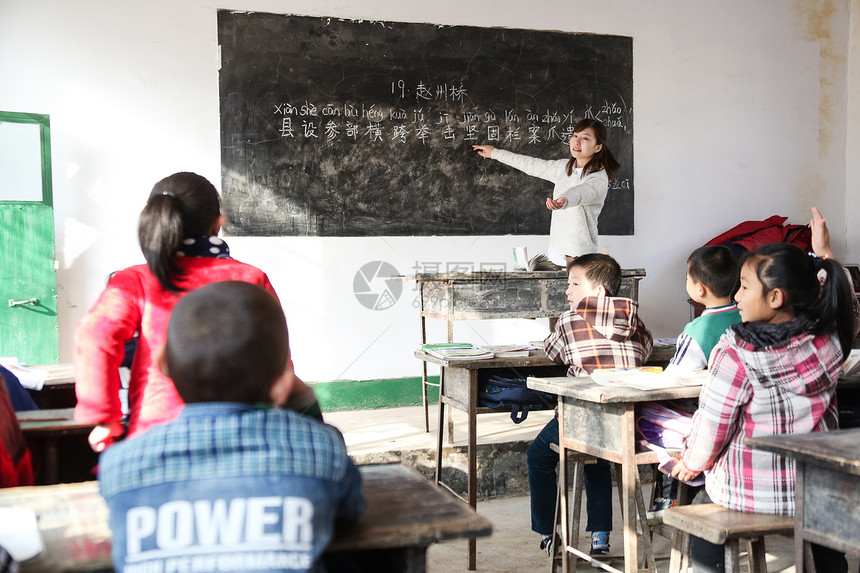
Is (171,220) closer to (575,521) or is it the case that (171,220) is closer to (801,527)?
(801,527)

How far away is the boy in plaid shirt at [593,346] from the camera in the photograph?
9.14 ft

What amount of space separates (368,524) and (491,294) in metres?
3.07

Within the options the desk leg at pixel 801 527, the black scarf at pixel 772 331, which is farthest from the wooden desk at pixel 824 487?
the black scarf at pixel 772 331

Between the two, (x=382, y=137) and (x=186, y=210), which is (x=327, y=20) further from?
(x=186, y=210)

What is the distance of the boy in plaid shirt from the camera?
2785 millimetres

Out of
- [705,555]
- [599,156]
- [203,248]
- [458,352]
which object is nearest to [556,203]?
[599,156]

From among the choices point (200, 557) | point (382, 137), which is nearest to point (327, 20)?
point (382, 137)

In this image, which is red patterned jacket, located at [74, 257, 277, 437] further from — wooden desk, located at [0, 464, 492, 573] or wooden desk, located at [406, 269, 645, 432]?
wooden desk, located at [406, 269, 645, 432]

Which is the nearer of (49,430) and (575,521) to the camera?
(49,430)

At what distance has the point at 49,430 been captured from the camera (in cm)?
205

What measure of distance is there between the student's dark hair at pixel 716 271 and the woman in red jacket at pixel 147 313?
1454 millimetres

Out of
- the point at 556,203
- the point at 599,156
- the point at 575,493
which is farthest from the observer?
Result: the point at 599,156

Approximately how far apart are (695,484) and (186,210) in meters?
1.57

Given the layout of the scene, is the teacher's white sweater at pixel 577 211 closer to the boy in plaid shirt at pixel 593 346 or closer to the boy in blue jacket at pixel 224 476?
the boy in plaid shirt at pixel 593 346
